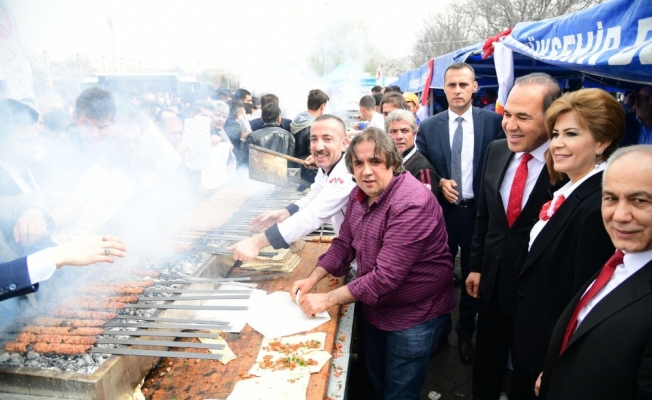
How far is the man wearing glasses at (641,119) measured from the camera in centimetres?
371

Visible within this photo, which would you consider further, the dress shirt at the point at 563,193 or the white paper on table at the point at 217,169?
the white paper on table at the point at 217,169

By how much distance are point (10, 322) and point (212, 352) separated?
1072 mm

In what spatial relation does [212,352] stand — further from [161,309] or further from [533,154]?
[533,154]

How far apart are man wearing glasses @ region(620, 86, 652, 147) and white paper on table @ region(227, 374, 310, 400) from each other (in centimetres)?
378

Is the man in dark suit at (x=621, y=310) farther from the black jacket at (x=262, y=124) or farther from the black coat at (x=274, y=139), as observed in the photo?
the black jacket at (x=262, y=124)

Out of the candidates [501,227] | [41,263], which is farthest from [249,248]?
[501,227]

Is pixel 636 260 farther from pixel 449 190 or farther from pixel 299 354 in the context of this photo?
pixel 449 190

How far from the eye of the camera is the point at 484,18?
2130cm

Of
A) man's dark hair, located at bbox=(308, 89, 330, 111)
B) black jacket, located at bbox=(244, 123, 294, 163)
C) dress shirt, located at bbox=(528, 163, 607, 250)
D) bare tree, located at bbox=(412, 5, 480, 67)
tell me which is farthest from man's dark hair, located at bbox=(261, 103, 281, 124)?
bare tree, located at bbox=(412, 5, 480, 67)

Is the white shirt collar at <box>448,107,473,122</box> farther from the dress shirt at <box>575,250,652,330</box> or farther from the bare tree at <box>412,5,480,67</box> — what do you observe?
the bare tree at <box>412,5,480,67</box>

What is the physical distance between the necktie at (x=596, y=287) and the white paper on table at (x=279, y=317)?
52.3 inches

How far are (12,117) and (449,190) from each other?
3.68 meters

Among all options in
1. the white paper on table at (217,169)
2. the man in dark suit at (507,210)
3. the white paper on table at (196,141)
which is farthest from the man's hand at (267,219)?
the white paper on table at (196,141)

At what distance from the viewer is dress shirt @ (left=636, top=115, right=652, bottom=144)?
370 cm
